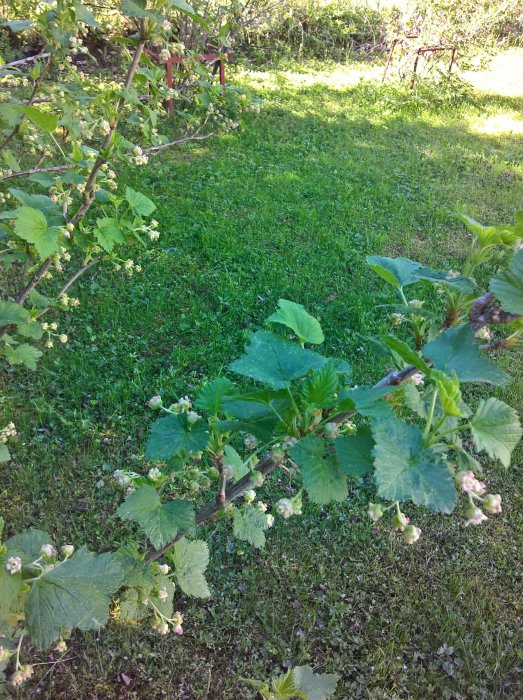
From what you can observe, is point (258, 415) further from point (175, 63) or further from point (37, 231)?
point (175, 63)

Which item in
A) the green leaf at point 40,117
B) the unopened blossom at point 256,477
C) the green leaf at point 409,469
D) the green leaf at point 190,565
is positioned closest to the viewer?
the green leaf at point 409,469


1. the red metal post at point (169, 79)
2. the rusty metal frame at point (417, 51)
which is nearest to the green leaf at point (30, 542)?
the red metal post at point (169, 79)

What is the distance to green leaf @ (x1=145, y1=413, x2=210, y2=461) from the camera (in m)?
1.07

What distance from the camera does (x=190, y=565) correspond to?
153 cm

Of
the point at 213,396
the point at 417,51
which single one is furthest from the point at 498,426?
the point at 417,51

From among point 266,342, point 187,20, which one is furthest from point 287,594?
point 187,20

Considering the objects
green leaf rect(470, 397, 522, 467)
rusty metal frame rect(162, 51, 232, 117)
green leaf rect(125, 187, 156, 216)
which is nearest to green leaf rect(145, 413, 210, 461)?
green leaf rect(470, 397, 522, 467)

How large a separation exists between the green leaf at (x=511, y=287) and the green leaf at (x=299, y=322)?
1.26 feet

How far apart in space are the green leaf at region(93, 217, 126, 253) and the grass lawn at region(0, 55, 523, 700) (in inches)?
42.9

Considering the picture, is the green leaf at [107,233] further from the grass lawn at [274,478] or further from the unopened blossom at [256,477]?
the unopened blossom at [256,477]

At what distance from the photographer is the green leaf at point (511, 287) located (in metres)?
0.86

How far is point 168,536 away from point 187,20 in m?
6.89

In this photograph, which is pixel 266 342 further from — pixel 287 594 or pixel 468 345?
pixel 287 594

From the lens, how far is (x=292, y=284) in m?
3.98
